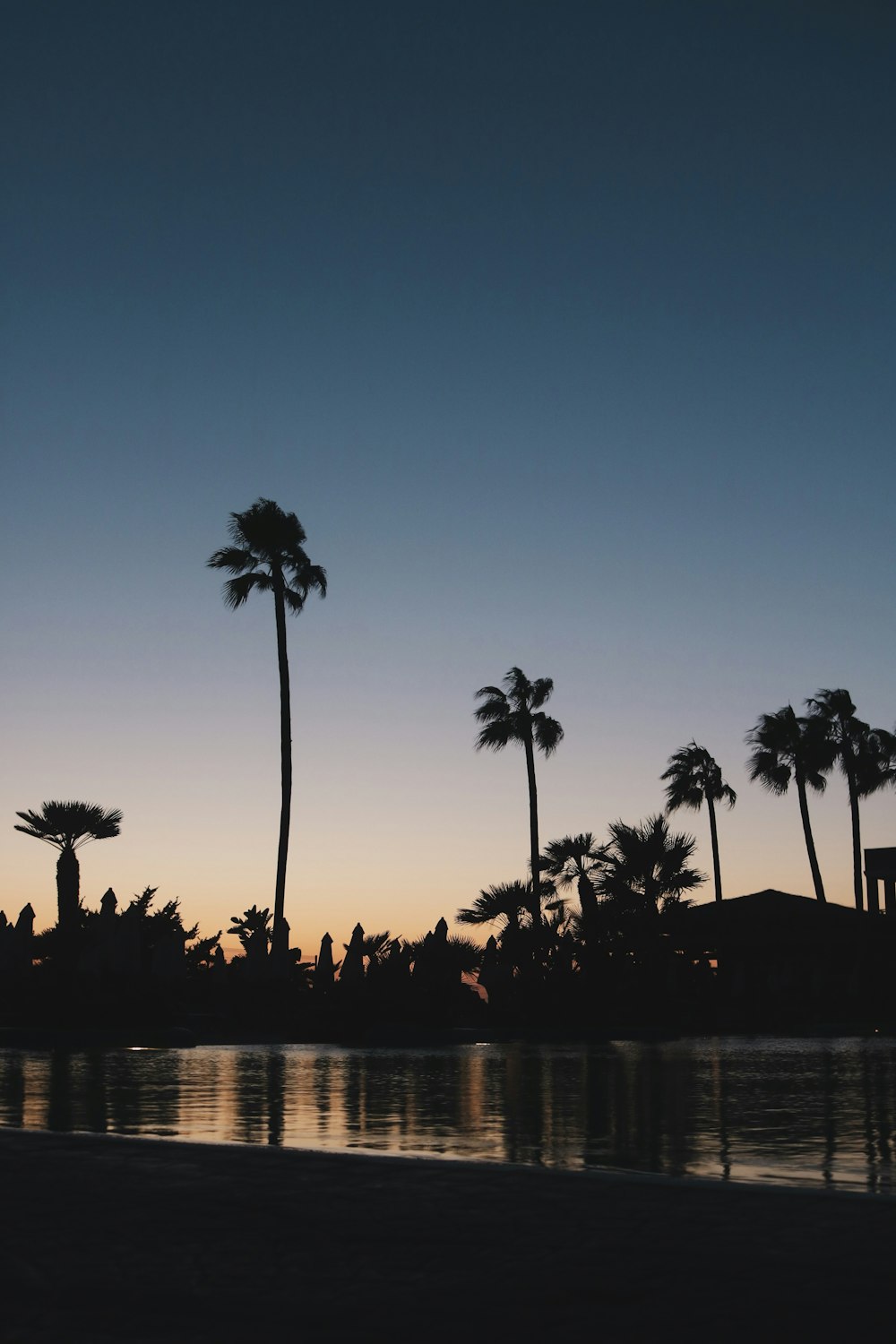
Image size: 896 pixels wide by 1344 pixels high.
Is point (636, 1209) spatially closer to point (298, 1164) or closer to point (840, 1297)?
point (840, 1297)

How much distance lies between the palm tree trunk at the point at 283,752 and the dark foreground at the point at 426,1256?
26.6m

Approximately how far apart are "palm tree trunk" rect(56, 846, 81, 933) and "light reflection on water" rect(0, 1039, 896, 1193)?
1815 centimetres

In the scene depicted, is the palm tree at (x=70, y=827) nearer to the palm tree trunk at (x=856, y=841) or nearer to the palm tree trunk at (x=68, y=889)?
the palm tree trunk at (x=68, y=889)

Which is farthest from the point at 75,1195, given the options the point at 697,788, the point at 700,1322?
the point at 697,788

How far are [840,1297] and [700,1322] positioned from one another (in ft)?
1.54

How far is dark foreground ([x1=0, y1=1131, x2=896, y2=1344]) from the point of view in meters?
3.65

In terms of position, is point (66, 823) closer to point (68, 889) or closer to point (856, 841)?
point (68, 889)

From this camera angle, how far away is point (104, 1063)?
18.0m

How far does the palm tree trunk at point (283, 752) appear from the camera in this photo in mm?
33656

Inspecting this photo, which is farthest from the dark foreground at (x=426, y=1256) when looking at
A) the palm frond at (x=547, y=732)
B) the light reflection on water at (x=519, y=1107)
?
the palm frond at (x=547, y=732)

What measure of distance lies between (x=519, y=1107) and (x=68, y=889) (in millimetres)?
29011

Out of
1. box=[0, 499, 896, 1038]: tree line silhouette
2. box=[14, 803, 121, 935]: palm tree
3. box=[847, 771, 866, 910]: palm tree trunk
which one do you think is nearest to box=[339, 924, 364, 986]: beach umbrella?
box=[0, 499, 896, 1038]: tree line silhouette

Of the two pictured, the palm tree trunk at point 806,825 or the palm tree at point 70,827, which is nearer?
the palm tree at point 70,827

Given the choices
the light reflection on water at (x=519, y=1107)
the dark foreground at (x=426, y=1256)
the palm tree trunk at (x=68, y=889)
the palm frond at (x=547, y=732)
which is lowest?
the light reflection on water at (x=519, y=1107)
